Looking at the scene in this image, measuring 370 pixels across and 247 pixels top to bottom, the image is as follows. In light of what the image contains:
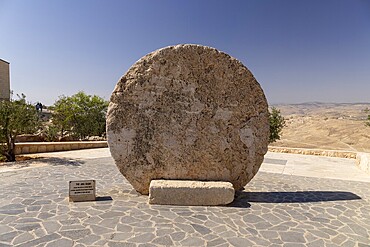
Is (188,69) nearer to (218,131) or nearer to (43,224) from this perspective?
(218,131)

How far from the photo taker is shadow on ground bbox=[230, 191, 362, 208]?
579 cm

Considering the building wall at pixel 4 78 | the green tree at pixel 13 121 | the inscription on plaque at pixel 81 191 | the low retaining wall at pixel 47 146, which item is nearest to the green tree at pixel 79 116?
the low retaining wall at pixel 47 146

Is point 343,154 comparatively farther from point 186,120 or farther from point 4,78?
point 4,78

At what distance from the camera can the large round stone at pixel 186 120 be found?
579 centimetres

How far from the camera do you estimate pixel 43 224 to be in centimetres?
421

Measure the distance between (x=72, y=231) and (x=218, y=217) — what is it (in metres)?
2.60

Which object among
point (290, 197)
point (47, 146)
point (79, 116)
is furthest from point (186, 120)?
point (79, 116)

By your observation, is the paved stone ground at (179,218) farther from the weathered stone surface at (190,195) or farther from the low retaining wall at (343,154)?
the low retaining wall at (343,154)

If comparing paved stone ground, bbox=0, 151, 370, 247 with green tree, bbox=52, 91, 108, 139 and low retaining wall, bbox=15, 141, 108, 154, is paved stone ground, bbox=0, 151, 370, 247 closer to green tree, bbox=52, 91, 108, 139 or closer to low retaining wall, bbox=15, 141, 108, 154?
low retaining wall, bbox=15, 141, 108, 154

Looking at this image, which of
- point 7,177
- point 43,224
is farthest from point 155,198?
point 7,177

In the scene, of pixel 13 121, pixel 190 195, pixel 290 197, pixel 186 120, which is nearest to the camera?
pixel 190 195

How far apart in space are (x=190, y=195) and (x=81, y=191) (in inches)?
94.0

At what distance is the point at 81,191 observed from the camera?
17.5ft

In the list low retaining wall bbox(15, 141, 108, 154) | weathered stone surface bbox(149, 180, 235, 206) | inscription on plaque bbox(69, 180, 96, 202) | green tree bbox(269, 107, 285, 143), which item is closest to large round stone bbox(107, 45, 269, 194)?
weathered stone surface bbox(149, 180, 235, 206)
